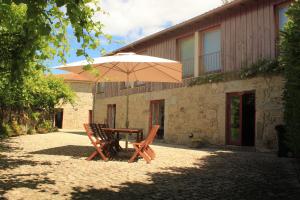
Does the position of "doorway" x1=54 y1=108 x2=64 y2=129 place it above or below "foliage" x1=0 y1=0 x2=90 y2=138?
below

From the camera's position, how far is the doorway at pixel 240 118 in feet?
36.9

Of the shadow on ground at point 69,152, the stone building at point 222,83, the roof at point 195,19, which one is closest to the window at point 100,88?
the roof at point 195,19

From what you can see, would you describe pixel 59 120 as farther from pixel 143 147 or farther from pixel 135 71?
pixel 143 147

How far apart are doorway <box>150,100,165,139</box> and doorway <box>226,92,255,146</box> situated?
4.29m

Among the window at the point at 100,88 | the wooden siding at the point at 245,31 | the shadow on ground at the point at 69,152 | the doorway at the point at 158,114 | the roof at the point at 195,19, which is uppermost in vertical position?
the roof at the point at 195,19

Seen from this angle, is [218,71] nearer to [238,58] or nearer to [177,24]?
[238,58]

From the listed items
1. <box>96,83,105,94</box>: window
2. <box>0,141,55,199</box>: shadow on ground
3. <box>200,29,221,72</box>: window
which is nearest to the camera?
<box>0,141,55,199</box>: shadow on ground

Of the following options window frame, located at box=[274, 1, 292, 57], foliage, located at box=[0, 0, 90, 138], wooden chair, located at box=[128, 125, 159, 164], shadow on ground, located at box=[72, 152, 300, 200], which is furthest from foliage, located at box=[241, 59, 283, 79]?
foliage, located at box=[0, 0, 90, 138]

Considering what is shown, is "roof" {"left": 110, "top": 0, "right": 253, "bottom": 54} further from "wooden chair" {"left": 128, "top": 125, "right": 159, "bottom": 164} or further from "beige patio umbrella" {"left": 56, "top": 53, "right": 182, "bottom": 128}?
"wooden chair" {"left": 128, "top": 125, "right": 159, "bottom": 164}

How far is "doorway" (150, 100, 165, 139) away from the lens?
15.4 m

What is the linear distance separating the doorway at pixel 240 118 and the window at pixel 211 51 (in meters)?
1.45

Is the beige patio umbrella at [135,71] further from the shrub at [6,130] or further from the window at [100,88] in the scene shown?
the window at [100,88]

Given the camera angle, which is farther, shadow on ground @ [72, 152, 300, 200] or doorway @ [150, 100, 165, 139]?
doorway @ [150, 100, 165, 139]

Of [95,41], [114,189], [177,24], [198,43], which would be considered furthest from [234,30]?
[114,189]
